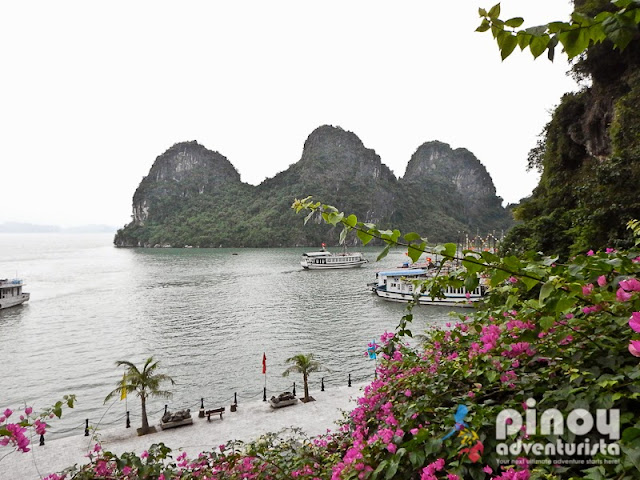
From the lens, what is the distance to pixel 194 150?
Answer: 173 meters

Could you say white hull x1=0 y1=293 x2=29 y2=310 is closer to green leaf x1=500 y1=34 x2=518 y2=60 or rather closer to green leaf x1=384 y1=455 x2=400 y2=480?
green leaf x1=384 y1=455 x2=400 y2=480

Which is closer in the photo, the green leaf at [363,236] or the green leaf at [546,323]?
the green leaf at [546,323]

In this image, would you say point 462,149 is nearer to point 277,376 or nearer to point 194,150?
point 194,150

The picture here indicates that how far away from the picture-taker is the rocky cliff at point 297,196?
Answer: 13088 centimetres

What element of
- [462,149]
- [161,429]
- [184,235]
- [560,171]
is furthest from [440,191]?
[161,429]

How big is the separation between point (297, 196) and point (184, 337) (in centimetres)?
12071

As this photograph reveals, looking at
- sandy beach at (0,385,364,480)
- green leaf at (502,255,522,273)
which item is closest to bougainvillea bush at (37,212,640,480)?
green leaf at (502,255,522,273)

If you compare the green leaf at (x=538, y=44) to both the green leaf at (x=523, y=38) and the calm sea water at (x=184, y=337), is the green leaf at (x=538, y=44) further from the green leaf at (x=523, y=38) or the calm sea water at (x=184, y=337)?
the calm sea water at (x=184, y=337)

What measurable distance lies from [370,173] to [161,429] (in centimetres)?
15751

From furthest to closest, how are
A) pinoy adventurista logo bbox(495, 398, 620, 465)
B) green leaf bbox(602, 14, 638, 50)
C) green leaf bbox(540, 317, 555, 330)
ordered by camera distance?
1. pinoy adventurista logo bbox(495, 398, 620, 465)
2. green leaf bbox(540, 317, 555, 330)
3. green leaf bbox(602, 14, 638, 50)

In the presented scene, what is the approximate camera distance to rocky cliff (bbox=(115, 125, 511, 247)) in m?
131

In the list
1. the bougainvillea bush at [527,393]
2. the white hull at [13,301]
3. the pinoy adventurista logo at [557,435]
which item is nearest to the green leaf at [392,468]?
the bougainvillea bush at [527,393]

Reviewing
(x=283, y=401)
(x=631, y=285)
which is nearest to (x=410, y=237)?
(x=631, y=285)

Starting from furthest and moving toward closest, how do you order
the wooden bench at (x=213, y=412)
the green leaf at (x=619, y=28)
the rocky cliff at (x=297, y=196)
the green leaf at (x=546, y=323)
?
the rocky cliff at (x=297, y=196) < the wooden bench at (x=213, y=412) < the green leaf at (x=546, y=323) < the green leaf at (x=619, y=28)
